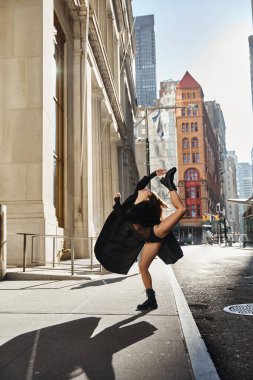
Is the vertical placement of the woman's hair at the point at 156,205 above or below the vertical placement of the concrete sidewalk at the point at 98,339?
above

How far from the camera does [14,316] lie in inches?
207

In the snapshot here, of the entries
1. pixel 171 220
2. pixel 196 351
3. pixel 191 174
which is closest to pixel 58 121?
pixel 171 220

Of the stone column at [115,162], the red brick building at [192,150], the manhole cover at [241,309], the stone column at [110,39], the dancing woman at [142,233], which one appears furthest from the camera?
the red brick building at [192,150]

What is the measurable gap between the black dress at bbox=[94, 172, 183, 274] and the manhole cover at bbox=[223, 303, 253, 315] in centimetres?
109

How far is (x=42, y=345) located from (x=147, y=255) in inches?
88.8

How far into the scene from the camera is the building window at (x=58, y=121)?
53.3 ft

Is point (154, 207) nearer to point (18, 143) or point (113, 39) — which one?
point (18, 143)

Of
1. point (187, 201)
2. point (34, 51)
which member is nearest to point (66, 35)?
point (34, 51)

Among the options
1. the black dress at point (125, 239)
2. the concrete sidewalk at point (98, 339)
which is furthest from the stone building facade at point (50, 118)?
the black dress at point (125, 239)

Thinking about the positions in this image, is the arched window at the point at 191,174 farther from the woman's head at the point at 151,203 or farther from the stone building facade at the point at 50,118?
the woman's head at the point at 151,203

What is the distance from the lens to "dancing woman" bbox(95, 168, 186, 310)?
5.71 metres

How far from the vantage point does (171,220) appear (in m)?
5.50

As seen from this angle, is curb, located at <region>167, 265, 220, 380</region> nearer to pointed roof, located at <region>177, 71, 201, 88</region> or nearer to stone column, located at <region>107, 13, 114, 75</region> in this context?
stone column, located at <region>107, 13, 114, 75</region>

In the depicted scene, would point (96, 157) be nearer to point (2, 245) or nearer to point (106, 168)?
point (106, 168)
